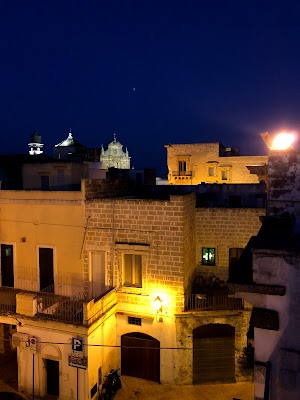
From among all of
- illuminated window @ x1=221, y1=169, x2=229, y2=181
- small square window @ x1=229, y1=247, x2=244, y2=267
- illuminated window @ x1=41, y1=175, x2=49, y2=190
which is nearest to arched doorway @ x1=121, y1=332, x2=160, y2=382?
small square window @ x1=229, y1=247, x2=244, y2=267

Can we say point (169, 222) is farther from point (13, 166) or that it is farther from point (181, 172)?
point (181, 172)

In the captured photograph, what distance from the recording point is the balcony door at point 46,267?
17781 mm

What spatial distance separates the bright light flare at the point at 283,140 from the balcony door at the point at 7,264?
13874 millimetres

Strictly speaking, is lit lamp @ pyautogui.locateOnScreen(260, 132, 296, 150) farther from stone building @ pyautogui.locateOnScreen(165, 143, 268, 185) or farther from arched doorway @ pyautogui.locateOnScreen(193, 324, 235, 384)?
stone building @ pyautogui.locateOnScreen(165, 143, 268, 185)

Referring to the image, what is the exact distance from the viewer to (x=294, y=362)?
7.18 metres

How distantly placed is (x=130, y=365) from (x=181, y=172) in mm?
26922

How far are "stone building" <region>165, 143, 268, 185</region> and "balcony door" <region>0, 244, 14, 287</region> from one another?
84.6ft

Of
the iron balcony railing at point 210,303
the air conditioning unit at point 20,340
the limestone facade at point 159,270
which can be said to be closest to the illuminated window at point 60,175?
the limestone facade at point 159,270

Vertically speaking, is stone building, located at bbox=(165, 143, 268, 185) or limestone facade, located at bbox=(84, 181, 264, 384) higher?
stone building, located at bbox=(165, 143, 268, 185)

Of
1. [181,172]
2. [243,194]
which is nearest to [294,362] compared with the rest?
[243,194]

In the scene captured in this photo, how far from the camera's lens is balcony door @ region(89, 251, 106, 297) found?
675 inches

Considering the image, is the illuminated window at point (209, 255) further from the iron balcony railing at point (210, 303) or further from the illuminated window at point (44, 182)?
the illuminated window at point (44, 182)

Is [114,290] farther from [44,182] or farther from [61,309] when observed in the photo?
[44,182]

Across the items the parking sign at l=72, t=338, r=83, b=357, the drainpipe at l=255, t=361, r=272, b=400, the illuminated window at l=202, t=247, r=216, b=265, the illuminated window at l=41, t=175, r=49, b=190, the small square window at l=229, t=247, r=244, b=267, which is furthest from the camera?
the illuminated window at l=41, t=175, r=49, b=190
